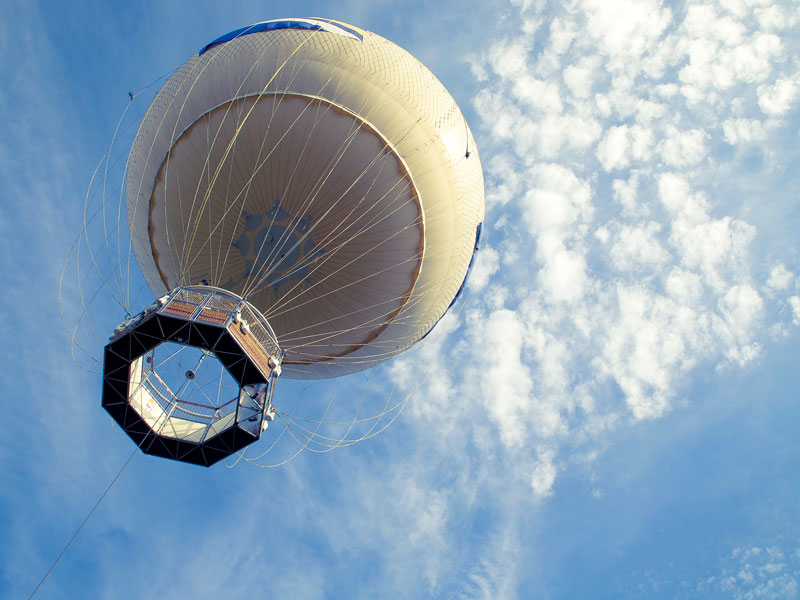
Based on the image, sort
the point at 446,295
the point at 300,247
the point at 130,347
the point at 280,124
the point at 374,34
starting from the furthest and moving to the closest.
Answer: the point at 446,295 → the point at 374,34 → the point at 300,247 → the point at 280,124 → the point at 130,347

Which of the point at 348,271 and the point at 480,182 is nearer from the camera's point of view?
the point at 348,271

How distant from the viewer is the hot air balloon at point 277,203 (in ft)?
37.4

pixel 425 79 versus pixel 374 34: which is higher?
Answer: pixel 374 34

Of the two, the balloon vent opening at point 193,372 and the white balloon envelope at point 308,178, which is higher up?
the white balloon envelope at point 308,178

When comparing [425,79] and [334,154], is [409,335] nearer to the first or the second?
[334,154]

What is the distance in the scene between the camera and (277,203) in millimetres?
12859

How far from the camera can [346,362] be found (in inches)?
645

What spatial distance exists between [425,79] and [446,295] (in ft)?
20.5

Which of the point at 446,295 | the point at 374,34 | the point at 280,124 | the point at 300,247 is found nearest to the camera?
the point at 280,124

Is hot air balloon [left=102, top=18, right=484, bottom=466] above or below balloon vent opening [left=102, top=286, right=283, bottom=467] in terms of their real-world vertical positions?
above

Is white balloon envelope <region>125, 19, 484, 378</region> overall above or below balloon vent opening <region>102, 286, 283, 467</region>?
above

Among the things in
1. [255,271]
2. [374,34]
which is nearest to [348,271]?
[255,271]

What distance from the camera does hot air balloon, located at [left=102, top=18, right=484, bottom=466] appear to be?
11.4m

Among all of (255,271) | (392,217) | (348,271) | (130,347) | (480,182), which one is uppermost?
(480,182)
